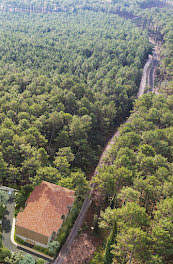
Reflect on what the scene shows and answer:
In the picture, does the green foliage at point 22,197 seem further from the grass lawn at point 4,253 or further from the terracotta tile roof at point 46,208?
the grass lawn at point 4,253

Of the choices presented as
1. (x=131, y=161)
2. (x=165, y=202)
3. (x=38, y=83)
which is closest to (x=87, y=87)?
(x=38, y=83)

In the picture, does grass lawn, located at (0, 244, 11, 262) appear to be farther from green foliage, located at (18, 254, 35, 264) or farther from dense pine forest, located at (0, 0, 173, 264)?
green foliage, located at (18, 254, 35, 264)

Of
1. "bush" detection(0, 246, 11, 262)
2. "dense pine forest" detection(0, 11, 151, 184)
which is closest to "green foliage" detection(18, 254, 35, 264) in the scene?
"bush" detection(0, 246, 11, 262)

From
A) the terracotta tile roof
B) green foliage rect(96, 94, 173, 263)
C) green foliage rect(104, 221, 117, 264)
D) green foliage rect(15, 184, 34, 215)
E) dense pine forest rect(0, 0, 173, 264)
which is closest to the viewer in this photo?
green foliage rect(96, 94, 173, 263)

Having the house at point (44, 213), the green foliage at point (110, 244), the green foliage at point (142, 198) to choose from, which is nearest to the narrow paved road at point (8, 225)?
the house at point (44, 213)

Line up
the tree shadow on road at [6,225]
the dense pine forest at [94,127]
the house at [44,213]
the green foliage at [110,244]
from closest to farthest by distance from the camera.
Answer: the green foliage at [110,244] < the dense pine forest at [94,127] < the house at [44,213] < the tree shadow on road at [6,225]

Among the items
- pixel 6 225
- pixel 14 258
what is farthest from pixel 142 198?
pixel 6 225
